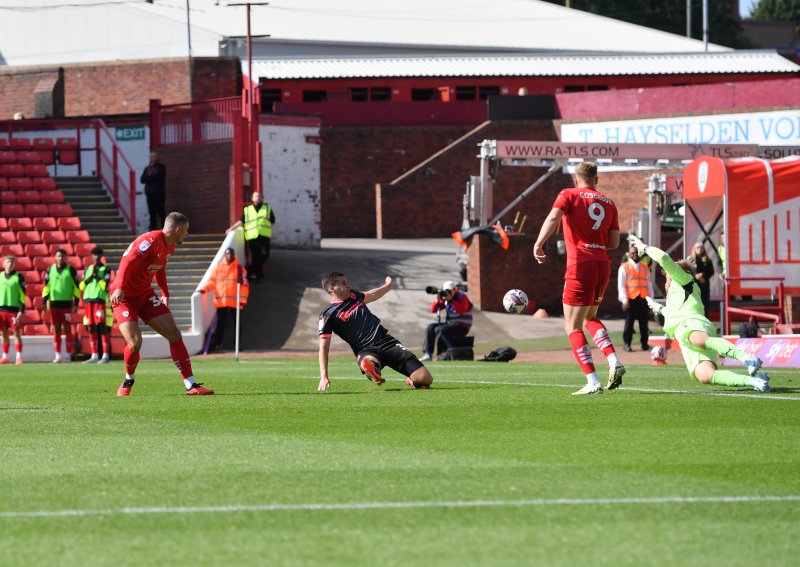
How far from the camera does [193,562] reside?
5.59 m

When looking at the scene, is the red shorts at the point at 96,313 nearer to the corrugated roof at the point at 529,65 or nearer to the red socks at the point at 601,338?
the red socks at the point at 601,338

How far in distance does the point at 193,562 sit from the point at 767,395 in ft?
25.6

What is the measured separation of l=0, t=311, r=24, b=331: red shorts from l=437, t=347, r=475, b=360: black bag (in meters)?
8.07

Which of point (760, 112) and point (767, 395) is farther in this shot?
point (760, 112)

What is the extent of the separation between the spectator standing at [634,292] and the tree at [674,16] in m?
57.9

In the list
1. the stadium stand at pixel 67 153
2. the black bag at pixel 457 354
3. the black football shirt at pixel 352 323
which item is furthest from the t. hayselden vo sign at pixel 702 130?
the black football shirt at pixel 352 323

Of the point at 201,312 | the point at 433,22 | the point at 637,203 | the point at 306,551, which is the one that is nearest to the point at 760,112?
the point at 637,203

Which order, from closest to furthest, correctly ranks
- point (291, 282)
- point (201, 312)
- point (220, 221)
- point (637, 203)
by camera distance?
point (201, 312) → point (291, 282) → point (220, 221) → point (637, 203)

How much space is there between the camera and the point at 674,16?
271 ft

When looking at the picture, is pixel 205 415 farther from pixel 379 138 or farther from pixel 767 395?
pixel 379 138

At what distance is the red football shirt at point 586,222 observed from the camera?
12180mm

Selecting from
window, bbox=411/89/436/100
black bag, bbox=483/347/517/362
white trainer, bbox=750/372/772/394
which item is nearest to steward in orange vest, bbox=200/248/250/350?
black bag, bbox=483/347/517/362

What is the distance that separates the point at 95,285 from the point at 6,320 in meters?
1.87

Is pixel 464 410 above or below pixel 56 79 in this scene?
below
